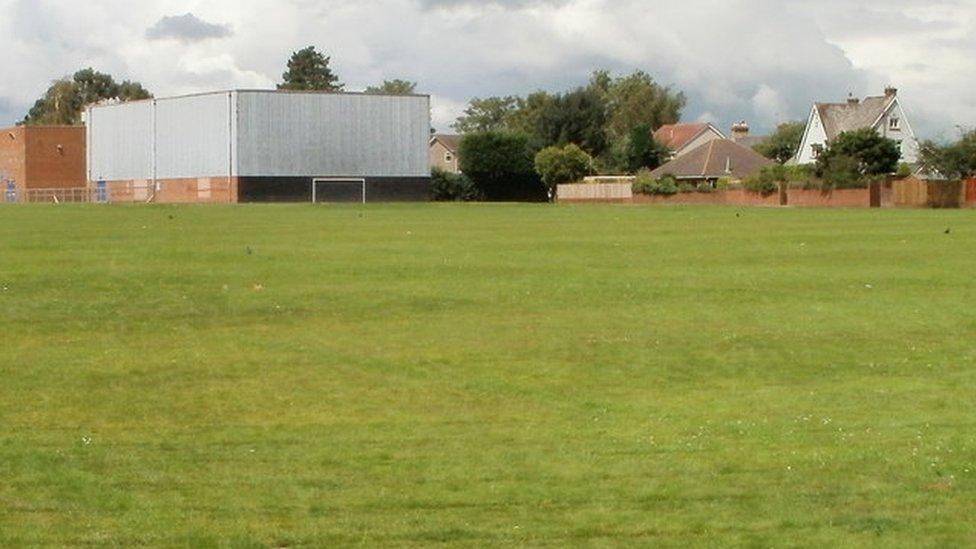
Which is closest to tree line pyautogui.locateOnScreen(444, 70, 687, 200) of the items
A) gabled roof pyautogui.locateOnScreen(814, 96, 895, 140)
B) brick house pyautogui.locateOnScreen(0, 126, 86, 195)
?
gabled roof pyautogui.locateOnScreen(814, 96, 895, 140)

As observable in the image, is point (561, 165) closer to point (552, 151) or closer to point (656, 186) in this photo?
point (552, 151)

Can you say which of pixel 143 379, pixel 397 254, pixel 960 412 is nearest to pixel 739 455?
pixel 960 412

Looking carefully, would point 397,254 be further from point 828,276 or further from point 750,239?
point 750,239

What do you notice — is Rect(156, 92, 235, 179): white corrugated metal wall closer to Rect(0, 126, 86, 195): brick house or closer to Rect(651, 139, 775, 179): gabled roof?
Rect(0, 126, 86, 195): brick house

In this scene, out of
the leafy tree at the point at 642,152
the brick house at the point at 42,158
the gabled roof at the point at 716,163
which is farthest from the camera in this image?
the leafy tree at the point at 642,152

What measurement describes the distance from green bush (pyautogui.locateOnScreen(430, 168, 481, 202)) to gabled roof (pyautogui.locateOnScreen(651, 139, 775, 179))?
1619cm

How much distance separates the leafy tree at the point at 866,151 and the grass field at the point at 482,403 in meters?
76.2

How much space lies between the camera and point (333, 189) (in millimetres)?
124625

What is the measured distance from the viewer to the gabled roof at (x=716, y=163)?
478 feet

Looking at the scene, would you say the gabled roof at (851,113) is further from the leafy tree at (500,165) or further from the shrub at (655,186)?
the shrub at (655,186)

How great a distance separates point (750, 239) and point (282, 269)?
17.6 m

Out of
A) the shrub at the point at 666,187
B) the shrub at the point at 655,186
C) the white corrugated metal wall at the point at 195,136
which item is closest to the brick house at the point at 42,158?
the white corrugated metal wall at the point at 195,136

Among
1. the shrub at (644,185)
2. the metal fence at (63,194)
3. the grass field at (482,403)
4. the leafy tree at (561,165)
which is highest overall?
the leafy tree at (561,165)

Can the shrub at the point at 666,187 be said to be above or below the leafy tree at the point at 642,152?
below
